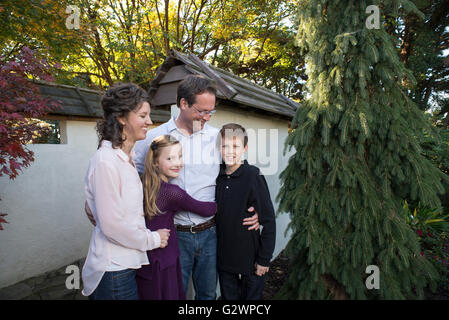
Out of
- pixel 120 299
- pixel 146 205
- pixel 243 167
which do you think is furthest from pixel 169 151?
pixel 120 299

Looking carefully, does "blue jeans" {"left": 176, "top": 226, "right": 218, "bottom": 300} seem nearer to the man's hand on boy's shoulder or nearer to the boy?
the boy

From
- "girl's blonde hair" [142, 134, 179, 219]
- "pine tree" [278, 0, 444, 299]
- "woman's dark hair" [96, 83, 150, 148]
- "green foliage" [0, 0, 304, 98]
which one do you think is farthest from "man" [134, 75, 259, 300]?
"green foliage" [0, 0, 304, 98]

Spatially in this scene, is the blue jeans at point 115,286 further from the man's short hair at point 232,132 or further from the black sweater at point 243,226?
the man's short hair at point 232,132

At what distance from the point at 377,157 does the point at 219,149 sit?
1.64 meters

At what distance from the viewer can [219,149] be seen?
7.07 ft

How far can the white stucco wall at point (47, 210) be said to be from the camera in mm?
3990

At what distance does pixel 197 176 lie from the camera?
2035 mm

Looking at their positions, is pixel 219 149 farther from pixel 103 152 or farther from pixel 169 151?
pixel 103 152

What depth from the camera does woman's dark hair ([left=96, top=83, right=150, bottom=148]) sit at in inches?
60.8

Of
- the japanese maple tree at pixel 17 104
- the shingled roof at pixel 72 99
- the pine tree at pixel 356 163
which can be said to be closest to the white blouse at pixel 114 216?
the pine tree at pixel 356 163

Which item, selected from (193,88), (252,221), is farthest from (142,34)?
(252,221)

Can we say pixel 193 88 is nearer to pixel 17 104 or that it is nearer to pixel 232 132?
pixel 232 132

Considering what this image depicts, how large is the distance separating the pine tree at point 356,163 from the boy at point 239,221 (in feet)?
2.44
